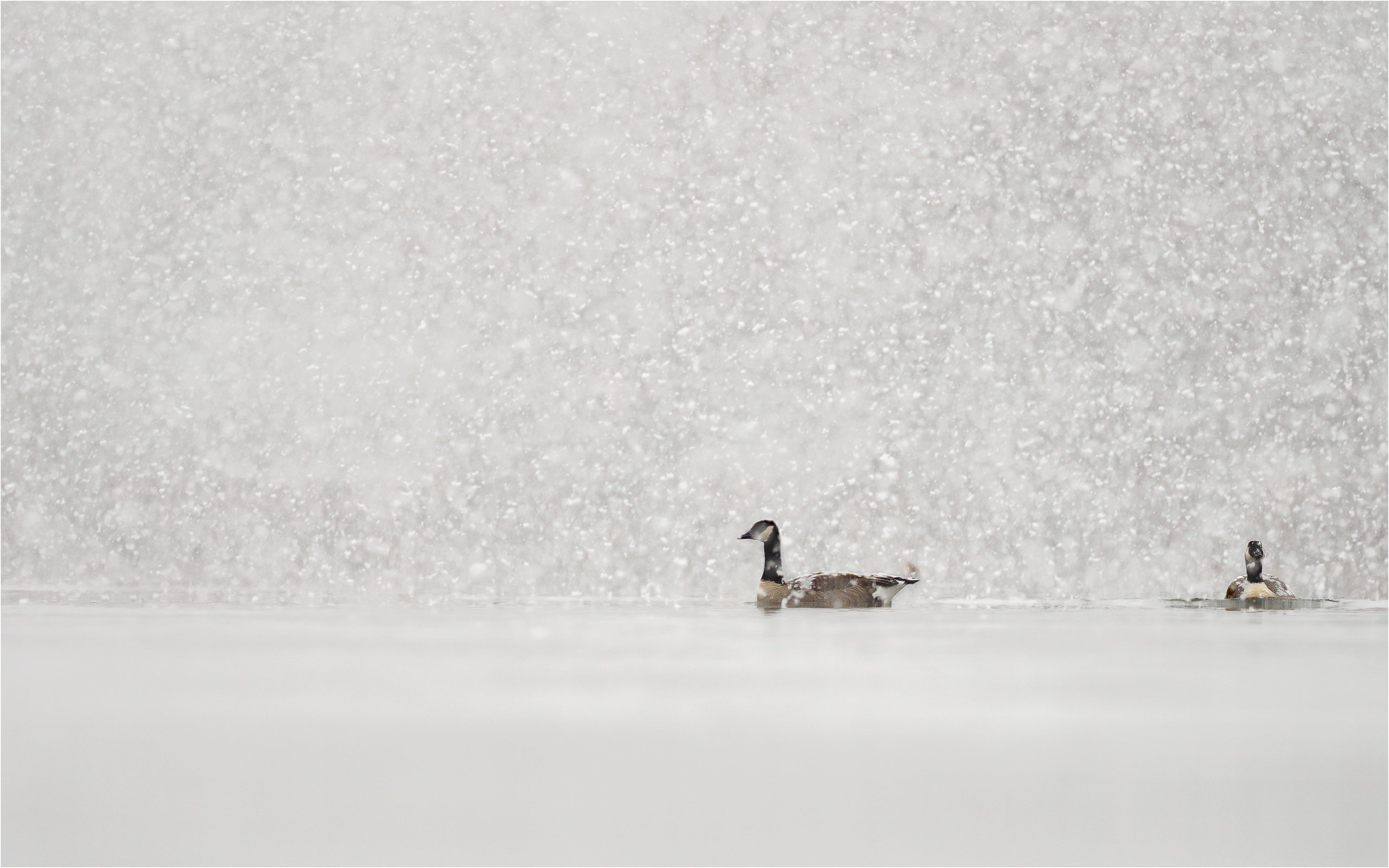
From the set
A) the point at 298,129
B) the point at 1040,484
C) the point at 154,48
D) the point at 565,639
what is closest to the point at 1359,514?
the point at 1040,484

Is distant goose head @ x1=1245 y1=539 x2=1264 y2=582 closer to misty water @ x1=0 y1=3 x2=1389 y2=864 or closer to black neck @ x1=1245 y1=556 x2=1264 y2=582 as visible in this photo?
black neck @ x1=1245 y1=556 x2=1264 y2=582

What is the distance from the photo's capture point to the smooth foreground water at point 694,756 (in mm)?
413

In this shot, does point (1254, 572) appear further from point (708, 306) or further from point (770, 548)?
point (708, 306)

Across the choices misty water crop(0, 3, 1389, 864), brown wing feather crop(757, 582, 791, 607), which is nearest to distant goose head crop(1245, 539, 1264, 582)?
misty water crop(0, 3, 1389, 864)

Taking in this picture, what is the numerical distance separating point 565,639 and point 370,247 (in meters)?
1.68

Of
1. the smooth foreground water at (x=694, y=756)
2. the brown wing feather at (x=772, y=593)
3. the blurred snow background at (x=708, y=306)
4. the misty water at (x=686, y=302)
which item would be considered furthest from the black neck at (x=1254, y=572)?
the smooth foreground water at (x=694, y=756)

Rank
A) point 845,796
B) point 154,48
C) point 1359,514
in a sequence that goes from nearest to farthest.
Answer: point 845,796
point 1359,514
point 154,48

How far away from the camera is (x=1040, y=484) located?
260 centimetres

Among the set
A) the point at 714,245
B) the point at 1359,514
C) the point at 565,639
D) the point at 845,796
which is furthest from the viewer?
the point at 714,245

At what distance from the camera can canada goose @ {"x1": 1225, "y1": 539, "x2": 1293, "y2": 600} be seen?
203cm

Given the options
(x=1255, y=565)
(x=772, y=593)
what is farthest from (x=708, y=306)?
(x=1255, y=565)

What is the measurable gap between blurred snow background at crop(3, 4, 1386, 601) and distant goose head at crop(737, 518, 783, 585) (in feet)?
1.50

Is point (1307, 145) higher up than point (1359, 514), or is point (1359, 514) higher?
point (1307, 145)

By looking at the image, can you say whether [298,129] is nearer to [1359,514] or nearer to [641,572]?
[641,572]
